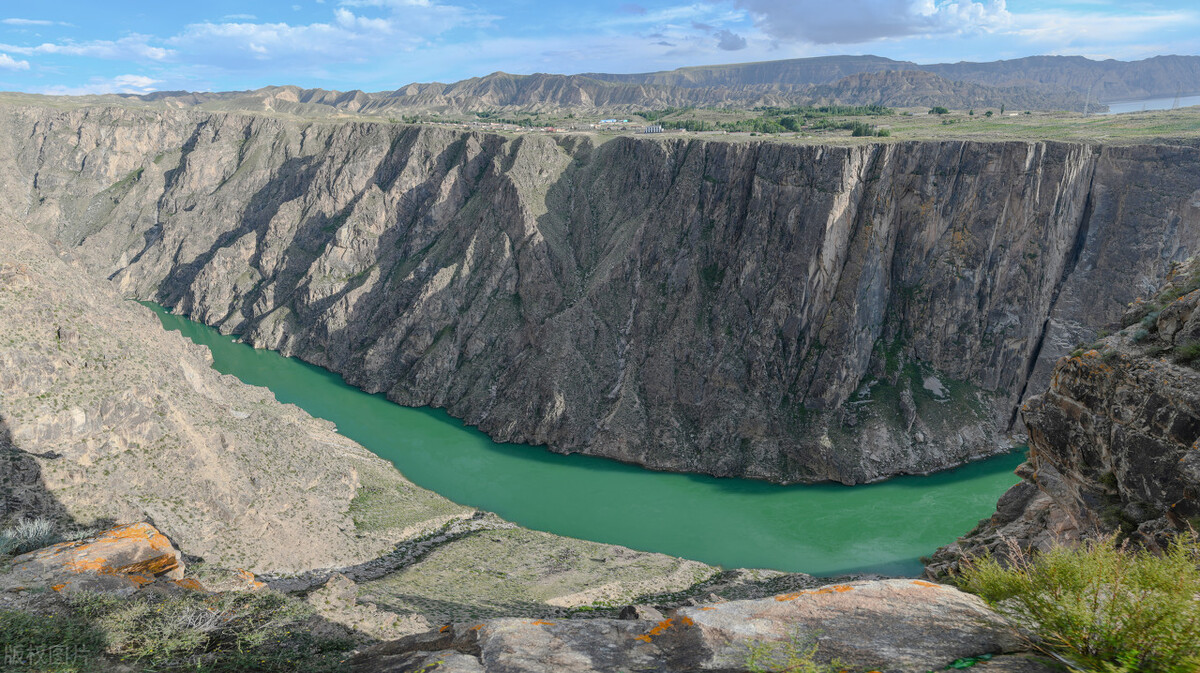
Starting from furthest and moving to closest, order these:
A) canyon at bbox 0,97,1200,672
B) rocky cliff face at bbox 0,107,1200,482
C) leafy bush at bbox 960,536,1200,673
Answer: rocky cliff face at bbox 0,107,1200,482 < canyon at bbox 0,97,1200,672 < leafy bush at bbox 960,536,1200,673

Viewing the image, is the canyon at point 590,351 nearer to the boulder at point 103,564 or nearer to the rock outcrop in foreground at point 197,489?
the rock outcrop in foreground at point 197,489

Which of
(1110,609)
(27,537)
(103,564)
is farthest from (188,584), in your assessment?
(1110,609)

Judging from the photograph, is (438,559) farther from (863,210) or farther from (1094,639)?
(863,210)

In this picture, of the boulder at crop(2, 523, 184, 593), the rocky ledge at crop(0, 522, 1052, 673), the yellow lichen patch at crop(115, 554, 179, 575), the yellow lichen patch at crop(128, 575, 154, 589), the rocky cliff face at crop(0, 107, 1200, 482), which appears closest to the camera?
the rocky ledge at crop(0, 522, 1052, 673)

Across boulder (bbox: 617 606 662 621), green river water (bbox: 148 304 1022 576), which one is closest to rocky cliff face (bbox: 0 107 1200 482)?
green river water (bbox: 148 304 1022 576)

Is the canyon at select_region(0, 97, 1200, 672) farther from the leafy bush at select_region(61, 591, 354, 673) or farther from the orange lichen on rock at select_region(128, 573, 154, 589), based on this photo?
the leafy bush at select_region(61, 591, 354, 673)

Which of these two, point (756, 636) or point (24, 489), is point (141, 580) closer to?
point (24, 489)
